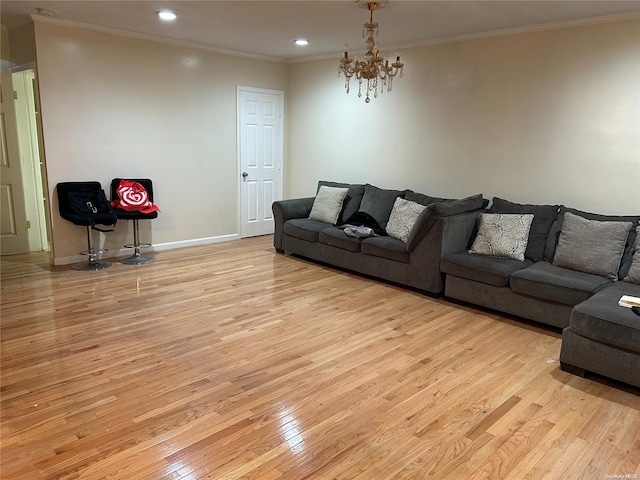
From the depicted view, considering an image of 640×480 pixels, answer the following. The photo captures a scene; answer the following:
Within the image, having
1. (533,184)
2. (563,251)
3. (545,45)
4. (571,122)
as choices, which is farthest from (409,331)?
(545,45)

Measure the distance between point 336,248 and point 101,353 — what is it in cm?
275

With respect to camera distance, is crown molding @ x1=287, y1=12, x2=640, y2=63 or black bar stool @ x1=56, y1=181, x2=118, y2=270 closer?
crown molding @ x1=287, y1=12, x2=640, y2=63

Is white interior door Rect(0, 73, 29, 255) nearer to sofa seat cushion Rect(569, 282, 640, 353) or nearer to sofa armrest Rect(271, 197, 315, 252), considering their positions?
sofa armrest Rect(271, 197, 315, 252)

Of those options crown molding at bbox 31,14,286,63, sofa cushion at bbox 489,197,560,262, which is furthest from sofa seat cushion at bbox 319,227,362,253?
crown molding at bbox 31,14,286,63

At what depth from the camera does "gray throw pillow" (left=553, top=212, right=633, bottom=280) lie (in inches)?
145

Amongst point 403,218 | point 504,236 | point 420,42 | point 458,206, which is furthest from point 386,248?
point 420,42

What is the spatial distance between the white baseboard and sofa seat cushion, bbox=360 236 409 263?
245cm

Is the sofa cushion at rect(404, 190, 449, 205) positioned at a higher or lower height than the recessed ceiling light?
lower

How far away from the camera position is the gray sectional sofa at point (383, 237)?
4.32 meters

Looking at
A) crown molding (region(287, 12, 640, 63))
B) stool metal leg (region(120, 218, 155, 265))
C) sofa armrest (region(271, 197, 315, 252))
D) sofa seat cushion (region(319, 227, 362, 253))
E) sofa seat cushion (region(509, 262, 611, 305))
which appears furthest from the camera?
sofa armrest (region(271, 197, 315, 252))

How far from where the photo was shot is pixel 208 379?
284 cm

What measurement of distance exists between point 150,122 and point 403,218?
325 cm

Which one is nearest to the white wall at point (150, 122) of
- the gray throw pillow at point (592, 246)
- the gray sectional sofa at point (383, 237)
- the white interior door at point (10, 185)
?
the white interior door at point (10, 185)

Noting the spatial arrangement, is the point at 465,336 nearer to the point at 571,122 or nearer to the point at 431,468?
the point at 431,468
